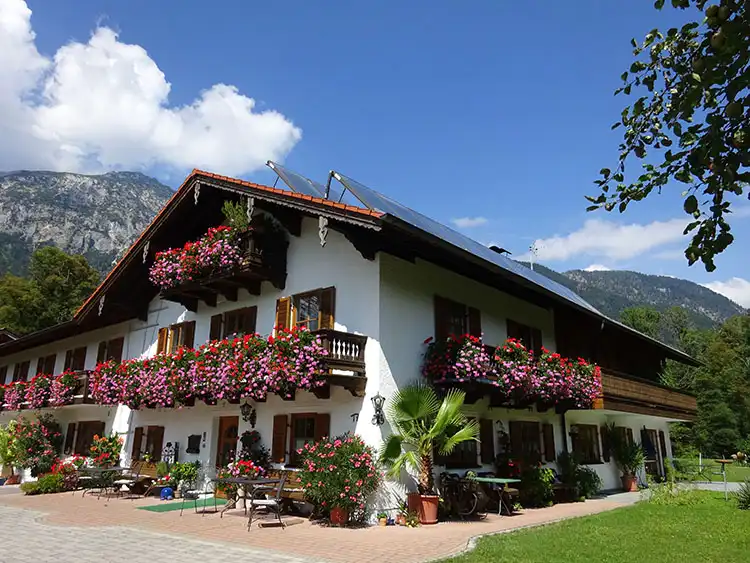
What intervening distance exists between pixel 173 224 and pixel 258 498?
9.45 metres

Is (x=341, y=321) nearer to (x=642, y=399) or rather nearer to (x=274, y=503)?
(x=274, y=503)

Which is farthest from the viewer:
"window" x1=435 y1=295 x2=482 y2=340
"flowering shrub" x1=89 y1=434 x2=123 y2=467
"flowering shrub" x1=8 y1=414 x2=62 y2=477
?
"flowering shrub" x1=8 y1=414 x2=62 y2=477

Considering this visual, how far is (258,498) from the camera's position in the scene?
13383mm

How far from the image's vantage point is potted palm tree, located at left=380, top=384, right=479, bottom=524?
12.0 m

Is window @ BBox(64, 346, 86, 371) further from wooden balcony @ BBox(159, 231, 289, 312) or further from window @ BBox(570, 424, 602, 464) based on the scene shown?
window @ BBox(570, 424, 602, 464)

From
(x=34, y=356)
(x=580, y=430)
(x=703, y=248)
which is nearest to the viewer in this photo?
(x=703, y=248)

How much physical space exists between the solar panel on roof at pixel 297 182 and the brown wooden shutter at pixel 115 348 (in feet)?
31.5

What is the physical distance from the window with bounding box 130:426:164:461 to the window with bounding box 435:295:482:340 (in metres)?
9.78

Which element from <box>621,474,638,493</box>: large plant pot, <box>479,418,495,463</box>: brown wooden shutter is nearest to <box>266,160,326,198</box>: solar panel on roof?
<box>479,418,495,463</box>: brown wooden shutter

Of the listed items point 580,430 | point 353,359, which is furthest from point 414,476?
point 580,430

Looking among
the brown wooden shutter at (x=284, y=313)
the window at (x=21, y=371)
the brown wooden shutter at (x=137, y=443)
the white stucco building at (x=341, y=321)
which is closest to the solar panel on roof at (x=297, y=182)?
the white stucco building at (x=341, y=321)

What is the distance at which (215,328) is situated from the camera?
1725 centimetres

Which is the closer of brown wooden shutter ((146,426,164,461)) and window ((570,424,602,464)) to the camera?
brown wooden shutter ((146,426,164,461))

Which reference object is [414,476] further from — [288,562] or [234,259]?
[234,259]
